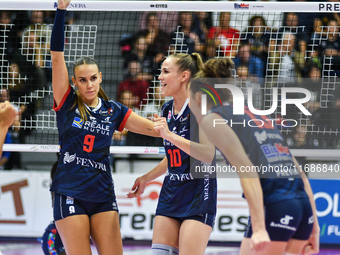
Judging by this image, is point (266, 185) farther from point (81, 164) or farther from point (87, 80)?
point (87, 80)

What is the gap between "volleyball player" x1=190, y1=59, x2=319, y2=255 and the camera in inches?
105

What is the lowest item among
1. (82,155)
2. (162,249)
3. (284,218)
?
(162,249)

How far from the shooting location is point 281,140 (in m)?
2.96

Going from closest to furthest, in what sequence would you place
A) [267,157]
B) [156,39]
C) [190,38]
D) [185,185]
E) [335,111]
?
[267,157] → [185,185] → [335,111] → [190,38] → [156,39]

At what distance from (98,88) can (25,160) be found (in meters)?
4.58

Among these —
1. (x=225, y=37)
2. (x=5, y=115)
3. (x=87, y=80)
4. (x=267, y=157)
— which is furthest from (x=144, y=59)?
(x=267, y=157)

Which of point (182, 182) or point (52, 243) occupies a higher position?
point (182, 182)

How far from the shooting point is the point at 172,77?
3898mm

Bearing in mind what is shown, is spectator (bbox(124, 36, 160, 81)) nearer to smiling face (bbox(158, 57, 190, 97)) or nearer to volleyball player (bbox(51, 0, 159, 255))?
smiling face (bbox(158, 57, 190, 97))

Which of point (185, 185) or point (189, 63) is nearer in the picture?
point (185, 185)

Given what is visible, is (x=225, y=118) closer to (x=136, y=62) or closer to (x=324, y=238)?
(x=136, y=62)

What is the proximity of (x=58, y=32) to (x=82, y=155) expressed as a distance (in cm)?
110

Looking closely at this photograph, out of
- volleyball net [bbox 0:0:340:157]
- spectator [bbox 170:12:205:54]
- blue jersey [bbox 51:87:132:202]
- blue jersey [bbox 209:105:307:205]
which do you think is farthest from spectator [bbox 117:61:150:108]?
blue jersey [bbox 209:105:307:205]

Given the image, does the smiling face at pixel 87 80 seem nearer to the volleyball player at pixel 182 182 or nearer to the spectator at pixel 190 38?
the volleyball player at pixel 182 182
